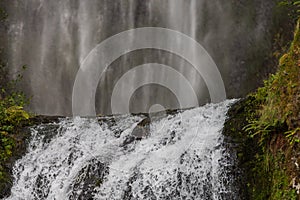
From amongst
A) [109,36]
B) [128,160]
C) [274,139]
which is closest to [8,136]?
[128,160]

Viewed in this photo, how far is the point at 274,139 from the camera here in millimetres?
5246

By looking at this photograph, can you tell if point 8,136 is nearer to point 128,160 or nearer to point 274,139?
point 128,160

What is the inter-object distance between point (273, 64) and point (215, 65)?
1746 mm

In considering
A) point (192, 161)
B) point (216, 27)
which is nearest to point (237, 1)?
point (216, 27)

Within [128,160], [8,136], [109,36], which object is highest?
[109,36]

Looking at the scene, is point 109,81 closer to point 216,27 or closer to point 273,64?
point 216,27

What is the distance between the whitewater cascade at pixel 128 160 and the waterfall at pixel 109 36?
551 cm

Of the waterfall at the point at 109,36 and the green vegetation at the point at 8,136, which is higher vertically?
the waterfall at the point at 109,36

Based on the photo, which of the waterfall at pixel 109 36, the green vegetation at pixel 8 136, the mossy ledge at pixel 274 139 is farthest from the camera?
the waterfall at pixel 109 36

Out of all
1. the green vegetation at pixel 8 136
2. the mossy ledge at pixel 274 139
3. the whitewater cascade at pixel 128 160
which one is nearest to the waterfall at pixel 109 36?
the green vegetation at pixel 8 136

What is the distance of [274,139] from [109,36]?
32.3ft

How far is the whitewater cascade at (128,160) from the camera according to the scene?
233 inches

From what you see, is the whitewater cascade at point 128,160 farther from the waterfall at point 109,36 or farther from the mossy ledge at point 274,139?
the waterfall at point 109,36

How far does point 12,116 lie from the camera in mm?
8375
